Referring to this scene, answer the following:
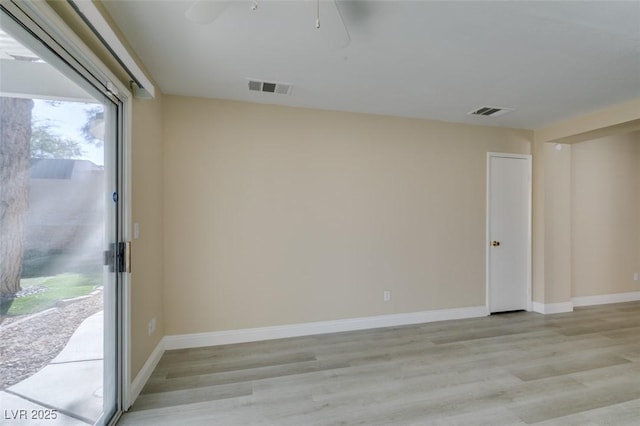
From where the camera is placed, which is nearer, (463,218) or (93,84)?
(93,84)

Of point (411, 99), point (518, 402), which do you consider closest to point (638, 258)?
point (518, 402)

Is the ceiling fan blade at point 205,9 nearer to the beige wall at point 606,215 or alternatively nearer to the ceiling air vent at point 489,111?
the ceiling air vent at point 489,111

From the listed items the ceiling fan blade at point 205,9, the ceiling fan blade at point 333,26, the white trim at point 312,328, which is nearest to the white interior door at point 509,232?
the white trim at point 312,328

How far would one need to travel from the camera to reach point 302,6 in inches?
65.7

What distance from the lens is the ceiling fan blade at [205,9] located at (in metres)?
1.33

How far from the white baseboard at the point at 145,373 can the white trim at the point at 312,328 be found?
0.17 metres

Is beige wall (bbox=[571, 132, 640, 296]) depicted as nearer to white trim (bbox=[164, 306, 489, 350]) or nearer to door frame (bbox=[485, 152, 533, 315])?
door frame (bbox=[485, 152, 533, 315])

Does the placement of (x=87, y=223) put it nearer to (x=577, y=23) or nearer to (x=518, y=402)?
(x=518, y=402)

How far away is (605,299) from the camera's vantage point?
4.47m

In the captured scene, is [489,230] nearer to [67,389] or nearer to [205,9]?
[205,9]

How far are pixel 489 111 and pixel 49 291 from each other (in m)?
4.20

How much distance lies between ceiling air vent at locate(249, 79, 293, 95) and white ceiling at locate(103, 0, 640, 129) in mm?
87

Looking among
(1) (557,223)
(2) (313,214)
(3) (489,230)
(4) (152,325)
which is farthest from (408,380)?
(1) (557,223)

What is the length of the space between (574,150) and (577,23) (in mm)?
3345
